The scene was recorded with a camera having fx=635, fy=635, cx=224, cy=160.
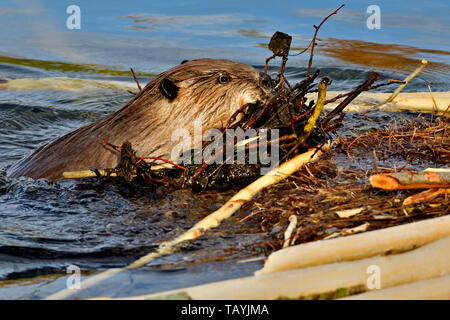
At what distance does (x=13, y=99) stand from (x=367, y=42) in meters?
6.08

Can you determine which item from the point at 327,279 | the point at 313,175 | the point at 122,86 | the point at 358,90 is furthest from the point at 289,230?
the point at 122,86

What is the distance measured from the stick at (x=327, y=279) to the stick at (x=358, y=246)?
4 cm

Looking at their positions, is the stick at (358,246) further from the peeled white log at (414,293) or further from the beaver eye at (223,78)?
the beaver eye at (223,78)

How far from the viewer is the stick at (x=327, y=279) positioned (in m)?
2.30

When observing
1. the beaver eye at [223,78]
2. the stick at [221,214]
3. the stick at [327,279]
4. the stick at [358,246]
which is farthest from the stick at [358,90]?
the stick at [327,279]

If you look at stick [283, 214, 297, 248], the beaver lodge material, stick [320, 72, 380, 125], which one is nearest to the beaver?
the beaver lodge material

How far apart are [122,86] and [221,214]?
548 centimetres

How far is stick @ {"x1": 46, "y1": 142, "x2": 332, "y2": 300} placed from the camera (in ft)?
9.56

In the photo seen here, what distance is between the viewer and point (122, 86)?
854 centimetres

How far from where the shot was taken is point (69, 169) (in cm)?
450

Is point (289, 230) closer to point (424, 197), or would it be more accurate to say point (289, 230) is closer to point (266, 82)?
point (424, 197)

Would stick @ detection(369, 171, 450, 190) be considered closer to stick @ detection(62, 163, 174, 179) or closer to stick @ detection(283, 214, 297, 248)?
stick @ detection(283, 214, 297, 248)

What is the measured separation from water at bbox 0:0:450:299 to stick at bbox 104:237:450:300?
0.55 metres
